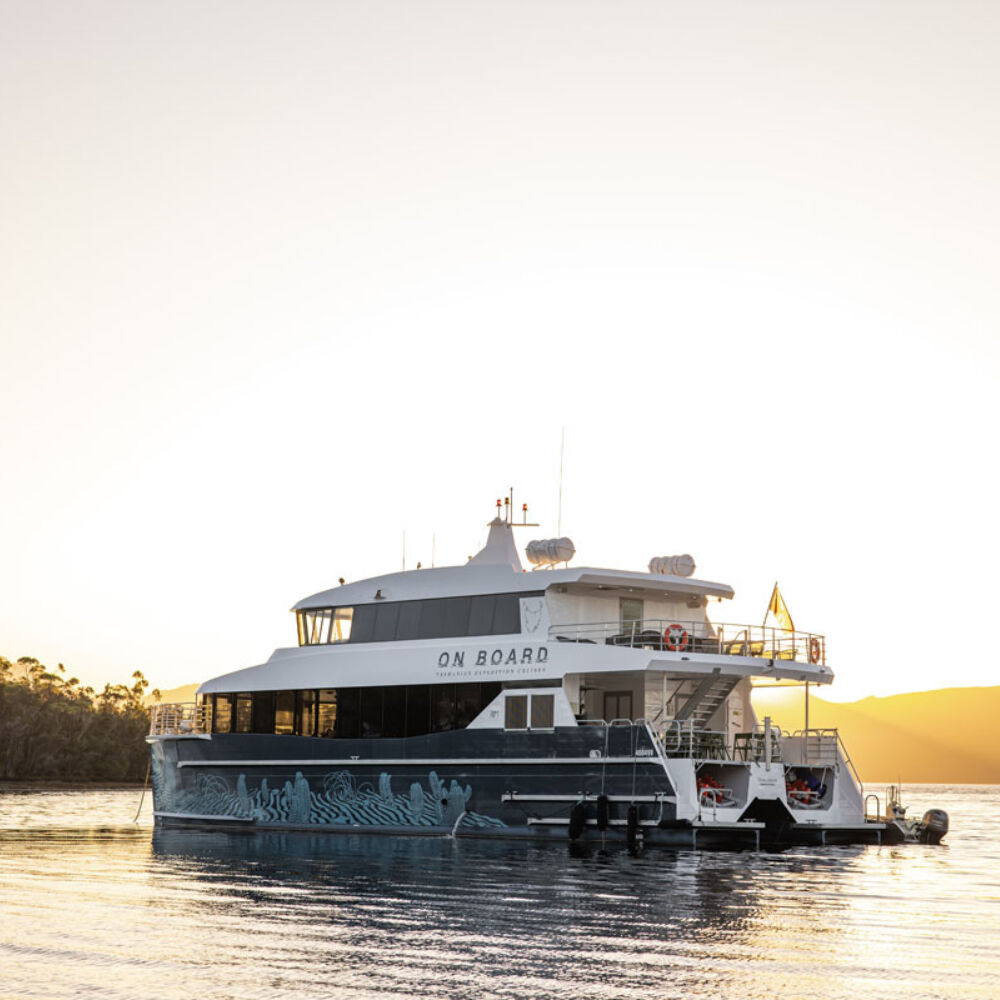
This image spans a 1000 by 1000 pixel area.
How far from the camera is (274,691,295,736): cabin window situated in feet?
110

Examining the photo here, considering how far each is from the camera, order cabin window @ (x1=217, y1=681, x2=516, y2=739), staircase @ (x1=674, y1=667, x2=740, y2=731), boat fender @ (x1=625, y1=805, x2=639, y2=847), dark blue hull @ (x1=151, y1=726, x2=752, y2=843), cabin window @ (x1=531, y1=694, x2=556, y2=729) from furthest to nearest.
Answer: staircase @ (x1=674, y1=667, x2=740, y2=731) < cabin window @ (x1=217, y1=681, x2=516, y2=739) < cabin window @ (x1=531, y1=694, x2=556, y2=729) < dark blue hull @ (x1=151, y1=726, x2=752, y2=843) < boat fender @ (x1=625, y1=805, x2=639, y2=847)

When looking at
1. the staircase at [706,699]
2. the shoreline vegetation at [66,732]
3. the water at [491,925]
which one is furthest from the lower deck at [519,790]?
the shoreline vegetation at [66,732]

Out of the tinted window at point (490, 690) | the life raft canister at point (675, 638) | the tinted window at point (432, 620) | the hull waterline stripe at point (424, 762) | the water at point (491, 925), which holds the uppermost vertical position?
the tinted window at point (432, 620)

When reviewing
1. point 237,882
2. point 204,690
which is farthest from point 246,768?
point 237,882

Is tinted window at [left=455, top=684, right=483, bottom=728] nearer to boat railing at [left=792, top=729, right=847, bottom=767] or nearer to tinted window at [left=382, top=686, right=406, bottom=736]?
tinted window at [left=382, top=686, right=406, bottom=736]

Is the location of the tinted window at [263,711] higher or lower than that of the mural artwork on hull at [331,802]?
higher

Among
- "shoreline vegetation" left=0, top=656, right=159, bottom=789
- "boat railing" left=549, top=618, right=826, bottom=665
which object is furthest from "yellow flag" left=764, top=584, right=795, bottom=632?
"shoreline vegetation" left=0, top=656, right=159, bottom=789

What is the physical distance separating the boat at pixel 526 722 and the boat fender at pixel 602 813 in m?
0.03

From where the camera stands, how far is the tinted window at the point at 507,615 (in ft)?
100

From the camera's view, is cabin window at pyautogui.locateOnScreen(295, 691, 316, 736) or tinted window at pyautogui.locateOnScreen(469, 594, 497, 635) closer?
tinted window at pyautogui.locateOnScreen(469, 594, 497, 635)

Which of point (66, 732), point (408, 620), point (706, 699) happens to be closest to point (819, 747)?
point (706, 699)

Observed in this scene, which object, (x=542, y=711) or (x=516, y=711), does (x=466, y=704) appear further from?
(x=542, y=711)

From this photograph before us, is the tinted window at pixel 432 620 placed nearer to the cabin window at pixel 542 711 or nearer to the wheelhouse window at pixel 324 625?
the wheelhouse window at pixel 324 625

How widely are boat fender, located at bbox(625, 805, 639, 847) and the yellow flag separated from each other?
6.30 metres
